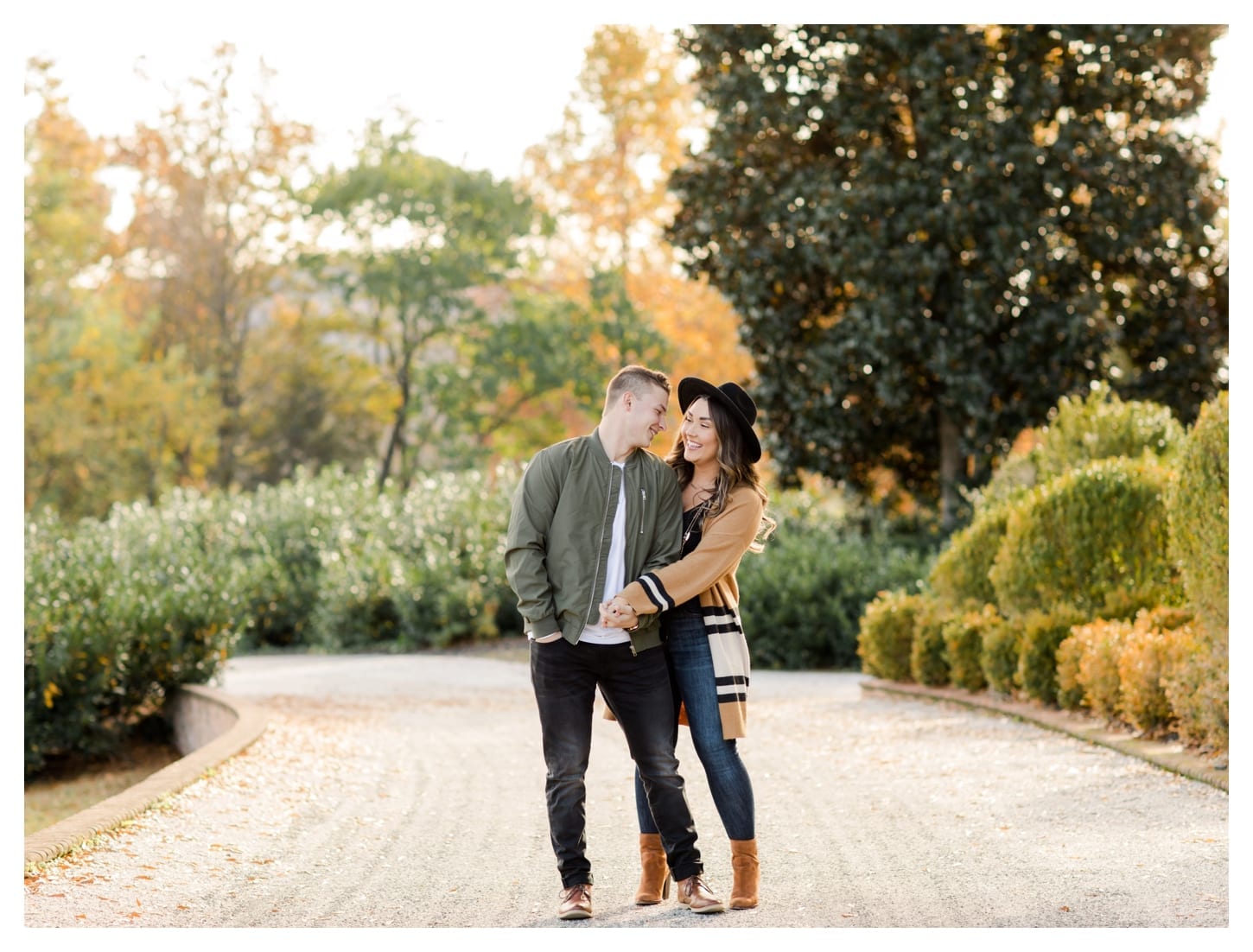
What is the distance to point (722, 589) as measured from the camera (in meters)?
4.65

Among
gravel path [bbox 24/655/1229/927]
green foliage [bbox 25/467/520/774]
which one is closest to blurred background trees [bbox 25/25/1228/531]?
green foliage [bbox 25/467/520/774]

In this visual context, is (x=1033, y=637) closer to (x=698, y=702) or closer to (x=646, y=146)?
(x=698, y=702)

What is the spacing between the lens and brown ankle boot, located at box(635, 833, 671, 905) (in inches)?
189

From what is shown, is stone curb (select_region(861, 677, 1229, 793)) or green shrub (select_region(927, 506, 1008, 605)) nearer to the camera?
stone curb (select_region(861, 677, 1229, 793))

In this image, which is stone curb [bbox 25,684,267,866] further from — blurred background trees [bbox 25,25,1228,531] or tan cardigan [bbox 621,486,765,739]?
blurred background trees [bbox 25,25,1228,531]

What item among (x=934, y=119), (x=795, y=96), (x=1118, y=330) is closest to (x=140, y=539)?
(x=795, y=96)

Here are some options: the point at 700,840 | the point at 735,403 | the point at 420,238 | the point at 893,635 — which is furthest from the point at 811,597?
the point at 420,238

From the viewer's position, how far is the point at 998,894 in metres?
4.89

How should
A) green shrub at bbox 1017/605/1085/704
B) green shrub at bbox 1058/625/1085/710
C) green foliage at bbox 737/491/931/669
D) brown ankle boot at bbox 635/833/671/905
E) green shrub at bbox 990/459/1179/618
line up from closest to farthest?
1. brown ankle boot at bbox 635/833/671/905
2. green shrub at bbox 1058/625/1085/710
3. green shrub at bbox 1017/605/1085/704
4. green shrub at bbox 990/459/1179/618
5. green foliage at bbox 737/491/931/669

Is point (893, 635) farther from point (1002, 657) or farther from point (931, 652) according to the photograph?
point (1002, 657)

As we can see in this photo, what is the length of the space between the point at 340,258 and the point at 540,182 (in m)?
4.69

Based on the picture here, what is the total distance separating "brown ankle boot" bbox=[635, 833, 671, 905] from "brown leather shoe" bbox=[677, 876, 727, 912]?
0.15 meters

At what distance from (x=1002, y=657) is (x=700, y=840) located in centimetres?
479
